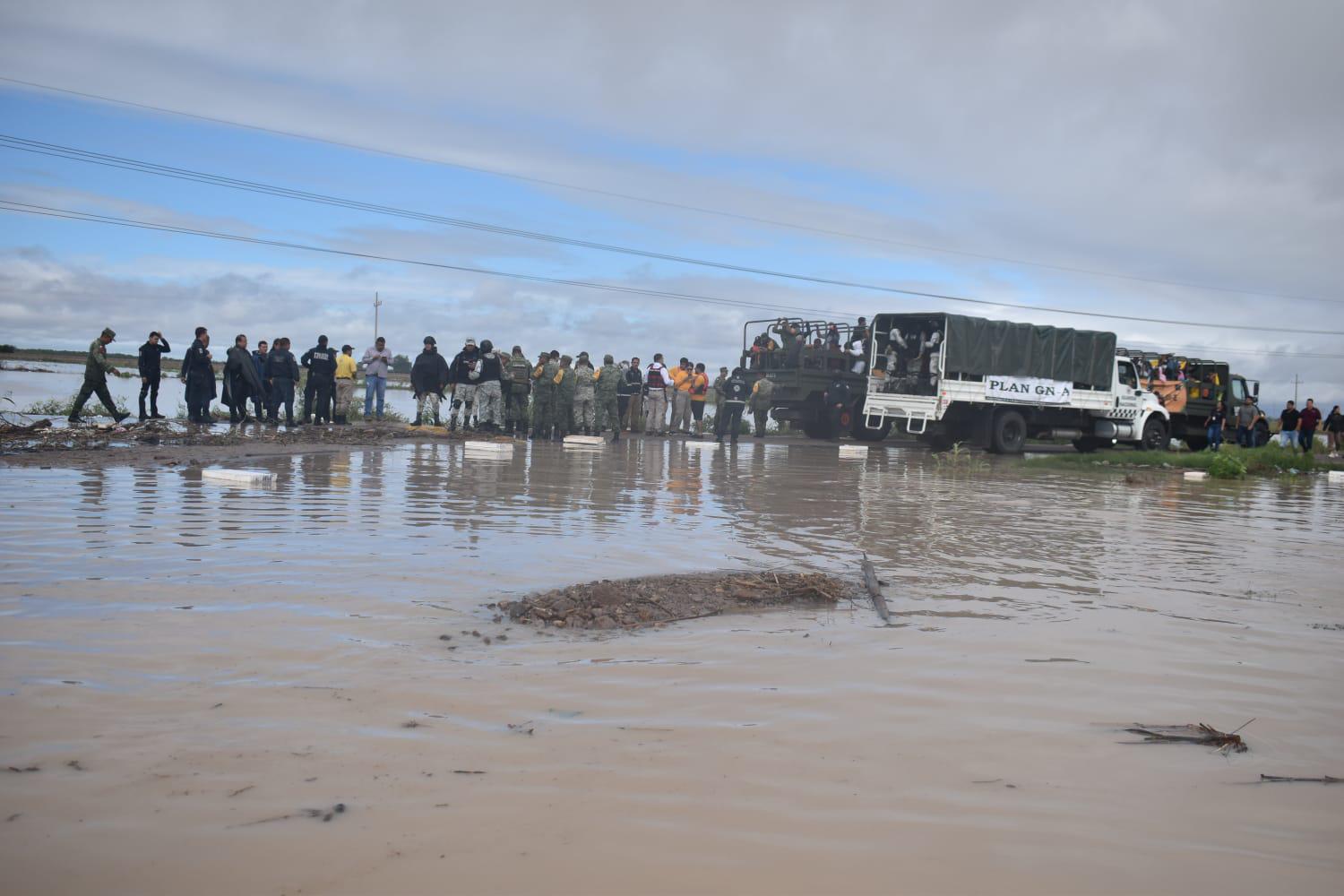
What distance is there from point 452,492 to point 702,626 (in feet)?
20.0

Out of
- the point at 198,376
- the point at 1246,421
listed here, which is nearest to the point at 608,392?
the point at 198,376

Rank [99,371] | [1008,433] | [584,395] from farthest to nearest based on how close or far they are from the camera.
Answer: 1. [1008,433]
2. [584,395]
3. [99,371]

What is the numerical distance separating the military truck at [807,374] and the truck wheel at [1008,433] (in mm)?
2905

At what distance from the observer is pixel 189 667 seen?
4371 millimetres

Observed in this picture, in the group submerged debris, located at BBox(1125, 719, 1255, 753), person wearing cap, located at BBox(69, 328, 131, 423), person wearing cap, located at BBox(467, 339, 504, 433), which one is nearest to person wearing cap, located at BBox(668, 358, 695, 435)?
person wearing cap, located at BBox(467, 339, 504, 433)

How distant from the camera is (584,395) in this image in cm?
2217

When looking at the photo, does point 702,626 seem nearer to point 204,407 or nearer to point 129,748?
point 129,748

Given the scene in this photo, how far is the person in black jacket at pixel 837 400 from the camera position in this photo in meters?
26.1

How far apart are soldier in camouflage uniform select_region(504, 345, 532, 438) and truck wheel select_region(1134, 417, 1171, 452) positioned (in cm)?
1518

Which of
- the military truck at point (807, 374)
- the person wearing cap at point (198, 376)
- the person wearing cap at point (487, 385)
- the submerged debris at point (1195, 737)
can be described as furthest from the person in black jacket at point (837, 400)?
the submerged debris at point (1195, 737)

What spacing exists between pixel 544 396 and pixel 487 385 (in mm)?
1171

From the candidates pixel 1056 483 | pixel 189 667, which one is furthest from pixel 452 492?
pixel 1056 483

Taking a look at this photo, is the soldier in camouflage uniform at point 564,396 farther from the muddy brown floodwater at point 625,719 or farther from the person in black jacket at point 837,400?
the muddy brown floodwater at point 625,719

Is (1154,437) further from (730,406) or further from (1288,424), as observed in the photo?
(730,406)
